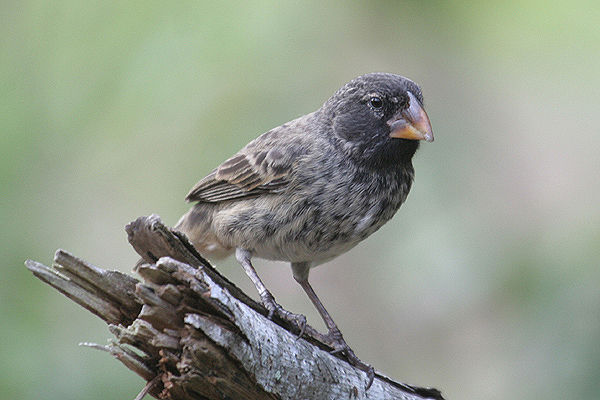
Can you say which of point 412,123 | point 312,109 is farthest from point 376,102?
point 312,109

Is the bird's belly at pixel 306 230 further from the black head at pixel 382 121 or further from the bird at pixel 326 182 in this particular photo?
the black head at pixel 382 121

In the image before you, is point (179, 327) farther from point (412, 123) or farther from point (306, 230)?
point (412, 123)

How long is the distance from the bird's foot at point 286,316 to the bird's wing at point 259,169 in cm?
59

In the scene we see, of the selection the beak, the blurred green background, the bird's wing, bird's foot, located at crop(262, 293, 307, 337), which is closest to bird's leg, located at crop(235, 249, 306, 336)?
bird's foot, located at crop(262, 293, 307, 337)

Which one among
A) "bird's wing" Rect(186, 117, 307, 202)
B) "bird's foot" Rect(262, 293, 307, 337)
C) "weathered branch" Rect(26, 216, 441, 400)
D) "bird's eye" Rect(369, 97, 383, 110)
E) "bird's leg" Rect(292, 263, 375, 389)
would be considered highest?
"bird's eye" Rect(369, 97, 383, 110)

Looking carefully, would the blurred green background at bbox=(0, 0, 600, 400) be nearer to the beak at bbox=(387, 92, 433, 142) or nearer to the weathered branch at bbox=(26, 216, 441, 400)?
the beak at bbox=(387, 92, 433, 142)

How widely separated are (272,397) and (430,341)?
2436 mm

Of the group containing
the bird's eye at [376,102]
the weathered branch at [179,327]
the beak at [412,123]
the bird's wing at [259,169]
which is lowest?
the weathered branch at [179,327]

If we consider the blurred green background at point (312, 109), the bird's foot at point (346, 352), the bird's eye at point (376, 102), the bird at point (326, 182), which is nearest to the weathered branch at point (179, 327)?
the bird's foot at point (346, 352)

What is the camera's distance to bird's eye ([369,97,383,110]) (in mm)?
3557

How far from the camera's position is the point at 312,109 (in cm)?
441

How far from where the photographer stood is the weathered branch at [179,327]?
223cm

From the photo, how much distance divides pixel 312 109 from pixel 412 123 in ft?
3.65

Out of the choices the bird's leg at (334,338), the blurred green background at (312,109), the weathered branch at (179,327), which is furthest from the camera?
the blurred green background at (312,109)
